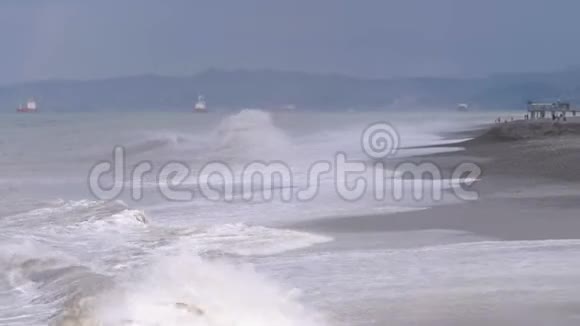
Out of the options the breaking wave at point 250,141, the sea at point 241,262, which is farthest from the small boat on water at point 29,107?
the sea at point 241,262

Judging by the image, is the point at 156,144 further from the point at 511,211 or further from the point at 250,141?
the point at 511,211

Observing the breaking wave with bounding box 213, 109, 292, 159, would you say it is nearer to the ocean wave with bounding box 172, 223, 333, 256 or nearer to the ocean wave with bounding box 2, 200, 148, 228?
the ocean wave with bounding box 2, 200, 148, 228

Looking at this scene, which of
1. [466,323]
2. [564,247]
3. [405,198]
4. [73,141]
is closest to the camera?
[466,323]

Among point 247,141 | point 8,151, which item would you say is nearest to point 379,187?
point 247,141

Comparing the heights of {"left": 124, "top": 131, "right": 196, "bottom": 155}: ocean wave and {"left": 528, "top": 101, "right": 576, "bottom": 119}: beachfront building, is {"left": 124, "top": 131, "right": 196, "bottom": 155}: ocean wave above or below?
below

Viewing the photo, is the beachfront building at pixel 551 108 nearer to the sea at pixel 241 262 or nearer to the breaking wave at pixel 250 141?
the breaking wave at pixel 250 141

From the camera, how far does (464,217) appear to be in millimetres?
13469

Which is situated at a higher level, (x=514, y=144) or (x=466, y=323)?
(x=514, y=144)

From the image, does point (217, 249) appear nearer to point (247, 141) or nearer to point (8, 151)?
point (247, 141)

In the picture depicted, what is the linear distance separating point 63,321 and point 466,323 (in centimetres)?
330

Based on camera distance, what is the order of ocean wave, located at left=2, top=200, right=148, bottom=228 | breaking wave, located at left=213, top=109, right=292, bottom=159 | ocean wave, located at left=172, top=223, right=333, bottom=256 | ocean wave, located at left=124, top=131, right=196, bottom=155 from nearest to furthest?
ocean wave, located at left=172, top=223, right=333, bottom=256 → ocean wave, located at left=2, top=200, right=148, bottom=228 → breaking wave, located at left=213, top=109, right=292, bottom=159 → ocean wave, located at left=124, top=131, right=196, bottom=155

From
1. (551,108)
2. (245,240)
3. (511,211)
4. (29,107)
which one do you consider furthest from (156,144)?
(29,107)

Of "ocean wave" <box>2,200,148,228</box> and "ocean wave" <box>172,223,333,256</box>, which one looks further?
"ocean wave" <box>2,200,148,228</box>

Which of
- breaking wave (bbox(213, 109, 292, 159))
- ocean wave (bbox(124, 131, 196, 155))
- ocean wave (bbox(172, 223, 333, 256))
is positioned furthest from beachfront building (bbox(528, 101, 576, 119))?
ocean wave (bbox(172, 223, 333, 256))
